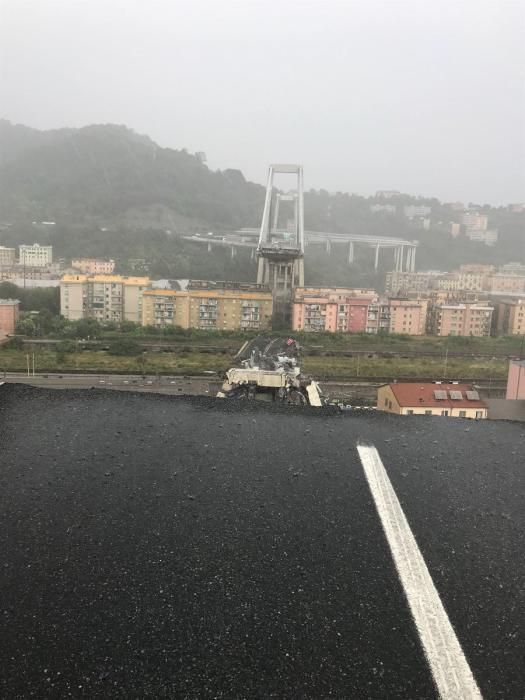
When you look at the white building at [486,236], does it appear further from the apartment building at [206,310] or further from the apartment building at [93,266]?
the apartment building at [206,310]

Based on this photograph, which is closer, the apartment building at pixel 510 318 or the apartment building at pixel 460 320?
the apartment building at pixel 460 320

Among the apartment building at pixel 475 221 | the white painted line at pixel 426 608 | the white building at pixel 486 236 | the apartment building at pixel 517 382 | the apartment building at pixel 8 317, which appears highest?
the apartment building at pixel 475 221

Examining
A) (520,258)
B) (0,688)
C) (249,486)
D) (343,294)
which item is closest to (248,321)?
(343,294)

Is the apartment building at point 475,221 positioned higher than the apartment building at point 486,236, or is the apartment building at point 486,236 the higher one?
the apartment building at point 475,221

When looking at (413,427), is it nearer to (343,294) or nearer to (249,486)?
(249,486)

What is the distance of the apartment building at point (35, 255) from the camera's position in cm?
1353

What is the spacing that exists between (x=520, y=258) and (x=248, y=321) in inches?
475

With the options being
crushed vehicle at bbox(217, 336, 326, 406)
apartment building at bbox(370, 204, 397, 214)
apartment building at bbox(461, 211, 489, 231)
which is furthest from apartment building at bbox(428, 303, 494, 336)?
apartment building at bbox(370, 204, 397, 214)

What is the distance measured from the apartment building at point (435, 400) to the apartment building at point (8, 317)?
5.22m

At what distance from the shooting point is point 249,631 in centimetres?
81

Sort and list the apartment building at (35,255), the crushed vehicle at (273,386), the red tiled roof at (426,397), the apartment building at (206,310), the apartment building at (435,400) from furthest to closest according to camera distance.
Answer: the apartment building at (35,255)
the apartment building at (206,310)
the crushed vehicle at (273,386)
the red tiled roof at (426,397)
the apartment building at (435,400)

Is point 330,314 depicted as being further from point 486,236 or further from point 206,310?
point 486,236

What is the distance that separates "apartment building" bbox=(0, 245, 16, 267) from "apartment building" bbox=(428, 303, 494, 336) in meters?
9.65

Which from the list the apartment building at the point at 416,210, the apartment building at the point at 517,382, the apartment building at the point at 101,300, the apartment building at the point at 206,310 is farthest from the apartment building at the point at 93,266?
the apartment building at the point at 416,210
